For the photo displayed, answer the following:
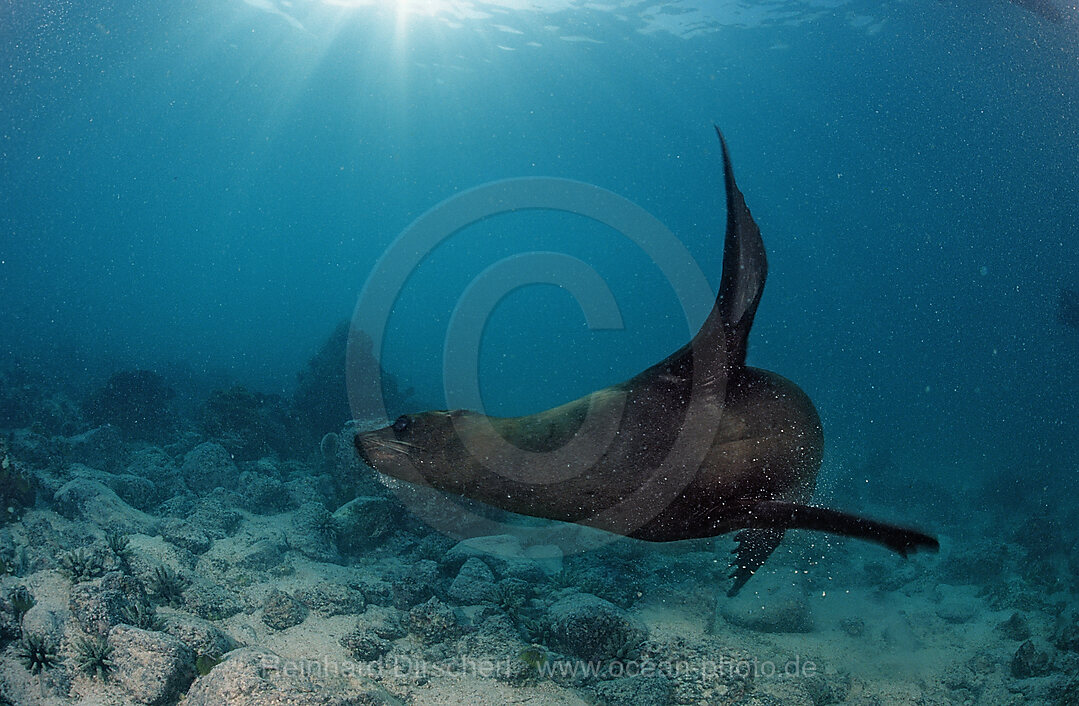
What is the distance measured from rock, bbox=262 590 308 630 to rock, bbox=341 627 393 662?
74 centimetres

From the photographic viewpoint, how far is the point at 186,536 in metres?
6.75

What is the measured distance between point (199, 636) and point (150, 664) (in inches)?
16.3

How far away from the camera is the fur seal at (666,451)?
2.13 meters

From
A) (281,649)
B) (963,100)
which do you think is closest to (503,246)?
(963,100)

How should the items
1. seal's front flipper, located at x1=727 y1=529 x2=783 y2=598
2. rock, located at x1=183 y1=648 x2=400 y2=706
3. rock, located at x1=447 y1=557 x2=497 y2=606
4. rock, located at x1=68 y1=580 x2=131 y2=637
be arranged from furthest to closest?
1. rock, located at x1=447 y1=557 x2=497 y2=606
2. rock, located at x1=68 y1=580 x2=131 y2=637
3. seal's front flipper, located at x1=727 y1=529 x2=783 y2=598
4. rock, located at x1=183 y1=648 x2=400 y2=706

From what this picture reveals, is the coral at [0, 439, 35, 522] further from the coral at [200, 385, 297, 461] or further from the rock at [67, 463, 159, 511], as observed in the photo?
the coral at [200, 385, 297, 461]

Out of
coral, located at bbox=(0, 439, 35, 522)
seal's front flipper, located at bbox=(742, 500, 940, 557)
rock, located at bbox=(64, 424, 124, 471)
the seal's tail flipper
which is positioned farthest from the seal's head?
rock, located at bbox=(64, 424, 124, 471)

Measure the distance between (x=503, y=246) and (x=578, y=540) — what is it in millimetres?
123137

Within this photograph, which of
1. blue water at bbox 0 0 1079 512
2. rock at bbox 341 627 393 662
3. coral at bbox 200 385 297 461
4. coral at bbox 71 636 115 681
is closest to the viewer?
coral at bbox 71 636 115 681

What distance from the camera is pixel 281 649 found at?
15.8ft

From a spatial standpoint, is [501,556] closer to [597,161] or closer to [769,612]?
[769,612]

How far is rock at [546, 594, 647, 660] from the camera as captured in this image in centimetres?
500

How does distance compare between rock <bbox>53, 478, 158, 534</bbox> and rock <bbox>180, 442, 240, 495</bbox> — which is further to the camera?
rock <bbox>180, 442, 240, 495</bbox>

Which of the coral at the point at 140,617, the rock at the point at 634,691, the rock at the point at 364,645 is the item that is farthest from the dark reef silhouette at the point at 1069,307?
the coral at the point at 140,617
